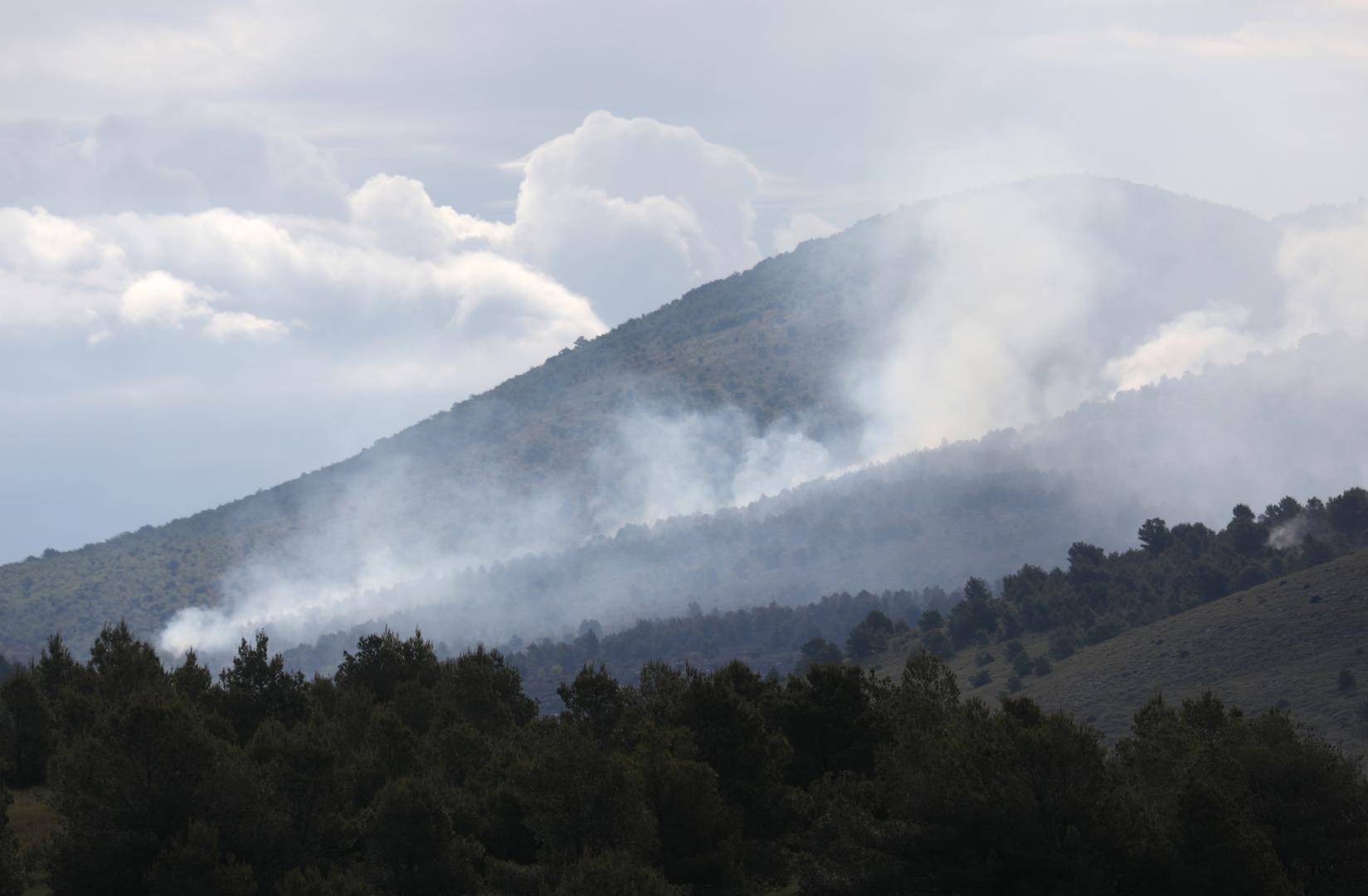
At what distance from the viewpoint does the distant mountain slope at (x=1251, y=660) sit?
139m

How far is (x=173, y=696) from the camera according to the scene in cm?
5869

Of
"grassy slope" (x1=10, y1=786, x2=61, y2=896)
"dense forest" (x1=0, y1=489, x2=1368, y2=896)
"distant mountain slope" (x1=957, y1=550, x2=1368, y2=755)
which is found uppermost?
"grassy slope" (x1=10, y1=786, x2=61, y2=896)

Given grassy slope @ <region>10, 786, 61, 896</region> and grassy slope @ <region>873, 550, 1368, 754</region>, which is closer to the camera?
grassy slope @ <region>10, 786, 61, 896</region>

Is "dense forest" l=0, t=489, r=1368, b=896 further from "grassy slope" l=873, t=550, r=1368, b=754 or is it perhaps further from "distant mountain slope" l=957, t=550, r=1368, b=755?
"distant mountain slope" l=957, t=550, r=1368, b=755

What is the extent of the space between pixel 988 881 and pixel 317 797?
2484cm

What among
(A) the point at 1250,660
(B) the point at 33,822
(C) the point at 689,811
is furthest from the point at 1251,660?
(B) the point at 33,822

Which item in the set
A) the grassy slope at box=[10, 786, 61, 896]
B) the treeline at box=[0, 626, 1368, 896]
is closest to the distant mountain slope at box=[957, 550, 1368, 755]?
the treeline at box=[0, 626, 1368, 896]

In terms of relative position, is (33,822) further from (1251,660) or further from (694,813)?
(1251,660)

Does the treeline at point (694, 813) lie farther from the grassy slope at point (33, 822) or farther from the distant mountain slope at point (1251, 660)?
the distant mountain slope at point (1251, 660)

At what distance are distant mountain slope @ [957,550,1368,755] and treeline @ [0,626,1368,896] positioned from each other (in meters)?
80.3

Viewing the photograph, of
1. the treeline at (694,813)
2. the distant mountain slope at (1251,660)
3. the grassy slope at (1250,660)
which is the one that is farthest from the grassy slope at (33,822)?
the distant mountain slope at (1251,660)

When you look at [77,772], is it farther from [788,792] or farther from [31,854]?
[788,792]

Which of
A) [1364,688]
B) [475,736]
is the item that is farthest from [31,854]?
[1364,688]

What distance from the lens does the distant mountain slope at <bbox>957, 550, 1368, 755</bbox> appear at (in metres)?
139
